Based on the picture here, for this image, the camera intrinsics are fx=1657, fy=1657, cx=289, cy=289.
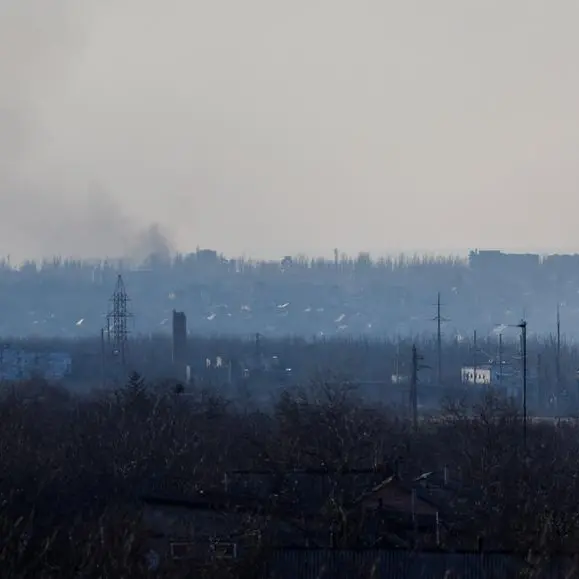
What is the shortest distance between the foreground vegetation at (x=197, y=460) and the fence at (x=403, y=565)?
27 centimetres

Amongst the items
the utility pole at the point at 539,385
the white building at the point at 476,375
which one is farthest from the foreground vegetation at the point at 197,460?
the white building at the point at 476,375

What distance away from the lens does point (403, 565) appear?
8.45 m

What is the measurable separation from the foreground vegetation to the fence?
0.27 metres

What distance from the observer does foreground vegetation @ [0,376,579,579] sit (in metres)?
8.72

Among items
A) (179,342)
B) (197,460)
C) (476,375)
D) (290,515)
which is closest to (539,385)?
(476,375)

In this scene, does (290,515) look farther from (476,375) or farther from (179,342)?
(179,342)

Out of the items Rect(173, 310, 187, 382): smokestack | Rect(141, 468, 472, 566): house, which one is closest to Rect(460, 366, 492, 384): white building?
Rect(173, 310, 187, 382): smokestack

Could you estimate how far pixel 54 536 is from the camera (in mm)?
8555

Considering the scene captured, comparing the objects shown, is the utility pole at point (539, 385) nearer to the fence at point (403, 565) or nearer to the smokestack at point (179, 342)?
the smokestack at point (179, 342)

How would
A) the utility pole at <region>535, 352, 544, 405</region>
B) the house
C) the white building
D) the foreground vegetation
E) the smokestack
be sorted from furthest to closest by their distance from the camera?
the smokestack < the white building < the utility pole at <region>535, 352, 544, 405</region> < the house < the foreground vegetation

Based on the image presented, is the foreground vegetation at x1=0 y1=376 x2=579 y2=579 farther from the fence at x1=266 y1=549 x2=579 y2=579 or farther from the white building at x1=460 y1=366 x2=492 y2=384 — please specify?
the white building at x1=460 y1=366 x2=492 y2=384

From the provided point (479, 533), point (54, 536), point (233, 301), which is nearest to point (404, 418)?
point (479, 533)

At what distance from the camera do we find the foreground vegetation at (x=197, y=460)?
8.72 m

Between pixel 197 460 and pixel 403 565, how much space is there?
20.1 ft
